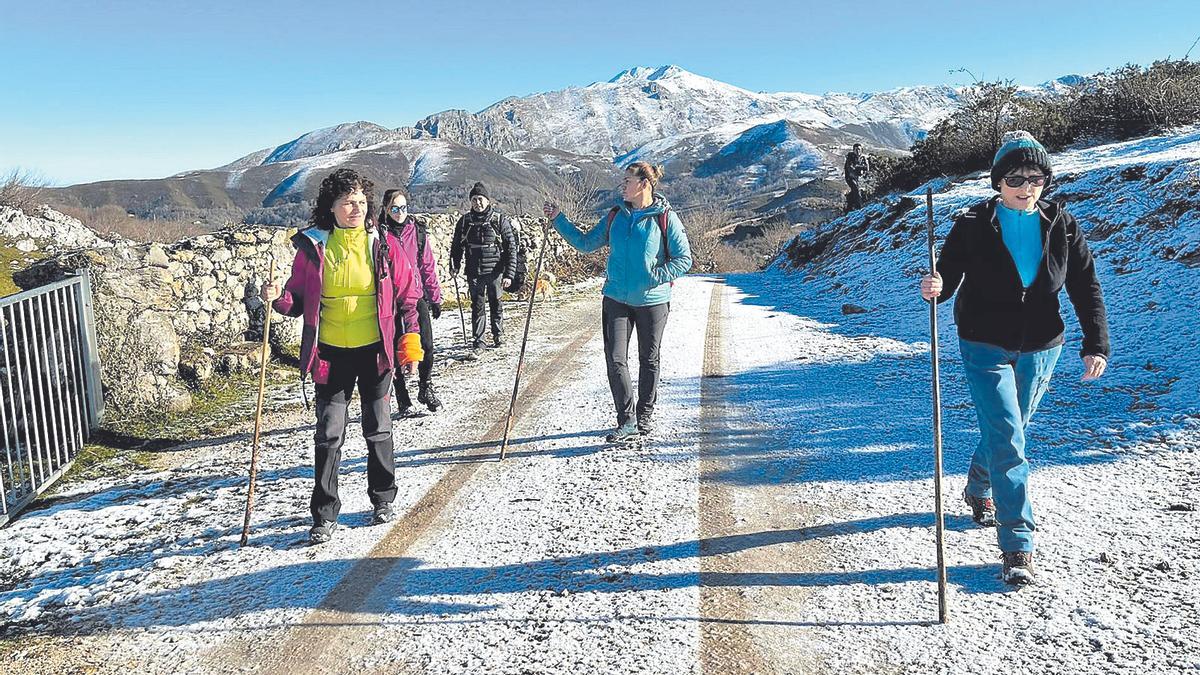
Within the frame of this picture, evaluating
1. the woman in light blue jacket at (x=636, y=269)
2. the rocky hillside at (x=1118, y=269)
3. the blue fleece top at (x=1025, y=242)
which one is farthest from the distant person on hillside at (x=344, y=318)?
the rocky hillside at (x=1118, y=269)

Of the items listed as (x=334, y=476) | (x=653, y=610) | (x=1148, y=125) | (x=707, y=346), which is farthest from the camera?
(x=1148, y=125)

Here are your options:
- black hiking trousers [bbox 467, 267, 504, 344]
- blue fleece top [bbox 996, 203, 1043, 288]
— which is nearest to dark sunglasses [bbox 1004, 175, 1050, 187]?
blue fleece top [bbox 996, 203, 1043, 288]

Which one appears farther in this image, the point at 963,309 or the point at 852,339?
the point at 852,339

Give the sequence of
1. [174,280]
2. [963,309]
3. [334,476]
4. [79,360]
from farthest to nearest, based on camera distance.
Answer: [174,280], [79,360], [334,476], [963,309]

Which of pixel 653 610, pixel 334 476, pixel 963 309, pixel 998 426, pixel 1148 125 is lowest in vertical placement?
pixel 653 610

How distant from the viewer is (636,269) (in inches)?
210

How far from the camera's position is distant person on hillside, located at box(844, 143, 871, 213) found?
23.5 meters

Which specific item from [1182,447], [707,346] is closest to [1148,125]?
[707,346]

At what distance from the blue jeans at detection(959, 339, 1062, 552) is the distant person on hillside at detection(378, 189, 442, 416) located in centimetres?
449

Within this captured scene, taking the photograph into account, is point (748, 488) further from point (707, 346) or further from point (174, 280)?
point (174, 280)

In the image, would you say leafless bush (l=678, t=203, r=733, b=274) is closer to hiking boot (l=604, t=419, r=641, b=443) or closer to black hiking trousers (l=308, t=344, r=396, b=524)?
hiking boot (l=604, t=419, r=641, b=443)

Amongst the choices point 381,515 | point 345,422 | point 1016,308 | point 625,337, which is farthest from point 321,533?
point 1016,308

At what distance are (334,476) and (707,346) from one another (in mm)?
6069

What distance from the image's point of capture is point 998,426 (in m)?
3.41
